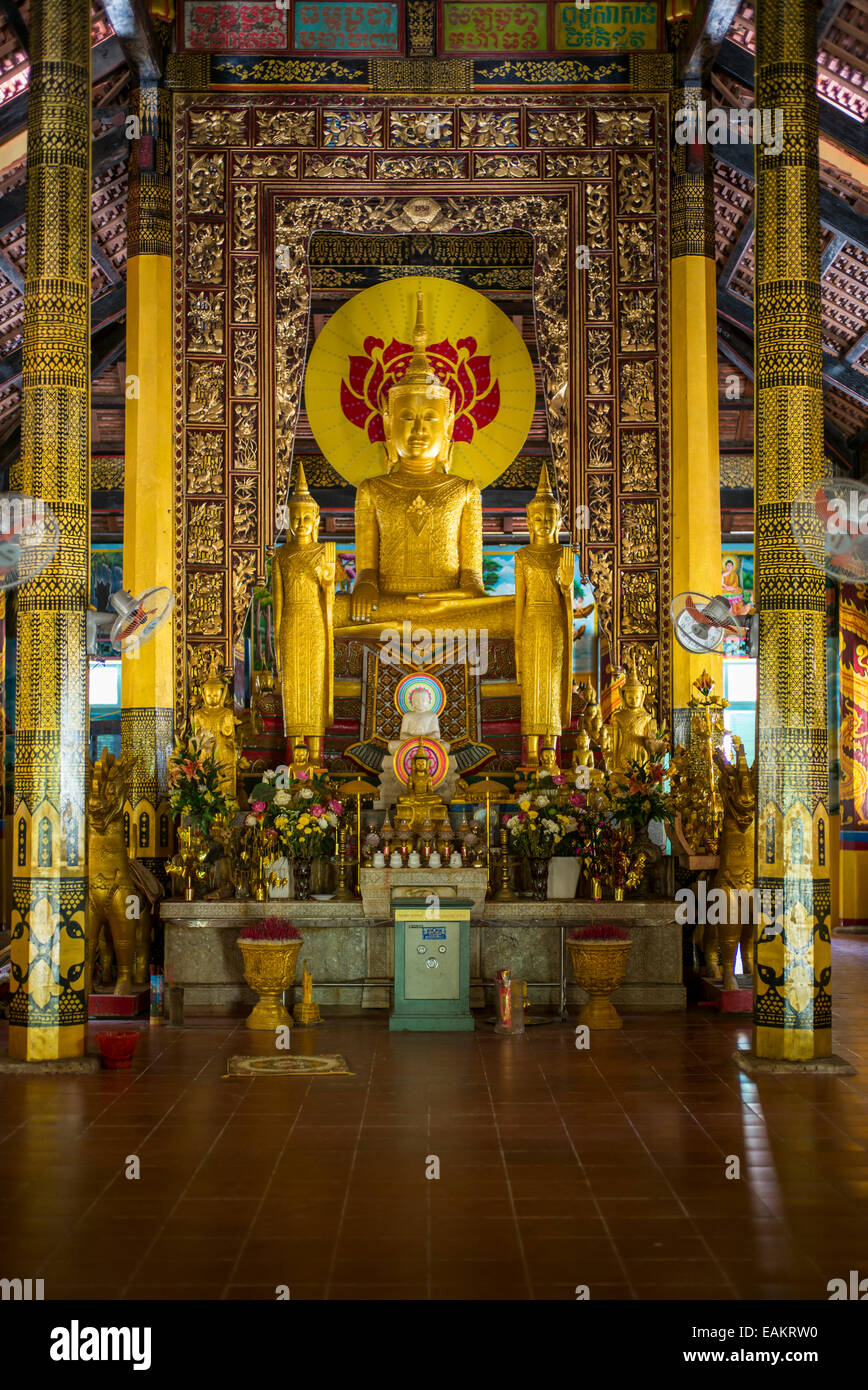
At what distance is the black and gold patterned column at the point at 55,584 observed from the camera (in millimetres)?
7008

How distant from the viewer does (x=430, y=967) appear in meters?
8.01

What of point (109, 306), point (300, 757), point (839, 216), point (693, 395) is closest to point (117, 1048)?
point (300, 757)

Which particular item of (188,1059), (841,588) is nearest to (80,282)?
(188,1059)

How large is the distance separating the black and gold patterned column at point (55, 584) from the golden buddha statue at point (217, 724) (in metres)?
2.49

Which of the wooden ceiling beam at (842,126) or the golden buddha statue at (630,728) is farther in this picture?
the wooden ceiling beam at (842,126)

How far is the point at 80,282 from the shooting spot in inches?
291

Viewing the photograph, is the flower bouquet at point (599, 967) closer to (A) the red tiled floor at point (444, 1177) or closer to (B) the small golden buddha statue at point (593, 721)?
(A) the red tiled floor at point (444, 1177)

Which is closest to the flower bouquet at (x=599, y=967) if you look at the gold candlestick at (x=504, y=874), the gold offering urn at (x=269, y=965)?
the gold candlestick at (x=504, y=874)

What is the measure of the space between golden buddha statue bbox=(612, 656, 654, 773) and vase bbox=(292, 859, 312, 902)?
7.78 ft

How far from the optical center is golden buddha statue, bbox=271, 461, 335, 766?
10.3 metres

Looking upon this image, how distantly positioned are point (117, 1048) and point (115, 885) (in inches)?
76.5

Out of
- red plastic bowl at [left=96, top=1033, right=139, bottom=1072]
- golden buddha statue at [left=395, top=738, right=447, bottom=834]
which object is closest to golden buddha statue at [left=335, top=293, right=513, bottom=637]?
golden buddha statue at [left=395, top=738, right=447, bottom=834]

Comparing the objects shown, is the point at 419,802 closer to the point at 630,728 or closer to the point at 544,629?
the point at 630,728
